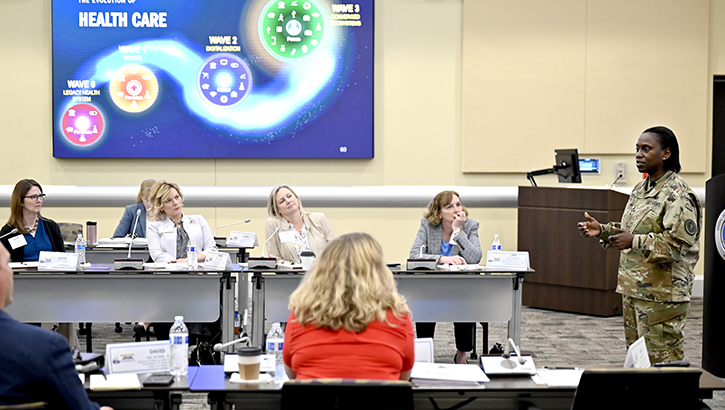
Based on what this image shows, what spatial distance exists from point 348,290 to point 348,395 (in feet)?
1.31

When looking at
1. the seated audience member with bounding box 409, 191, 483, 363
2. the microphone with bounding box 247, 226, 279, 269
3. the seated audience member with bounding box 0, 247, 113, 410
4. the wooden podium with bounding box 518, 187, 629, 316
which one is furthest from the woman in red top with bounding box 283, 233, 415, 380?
the wooden podium with bounding box 518, 187, 629, 316

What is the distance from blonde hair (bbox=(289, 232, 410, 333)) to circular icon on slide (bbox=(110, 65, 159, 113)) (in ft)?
18.0

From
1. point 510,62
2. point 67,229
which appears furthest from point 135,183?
point 510,62

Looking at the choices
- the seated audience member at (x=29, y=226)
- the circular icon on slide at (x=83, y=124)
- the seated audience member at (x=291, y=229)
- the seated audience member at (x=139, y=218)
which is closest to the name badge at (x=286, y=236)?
the seated audience member at (x=291, y=229)

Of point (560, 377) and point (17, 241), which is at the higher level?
point (17, 241)

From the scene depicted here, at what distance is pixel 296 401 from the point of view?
193cm

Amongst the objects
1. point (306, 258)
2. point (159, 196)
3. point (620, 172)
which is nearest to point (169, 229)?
point (159, 196)

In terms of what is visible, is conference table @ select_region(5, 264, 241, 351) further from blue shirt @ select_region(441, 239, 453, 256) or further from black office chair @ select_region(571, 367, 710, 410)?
black office chair @ select_region(571, 367, 710, 410)

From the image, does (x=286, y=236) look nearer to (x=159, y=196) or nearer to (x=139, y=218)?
(x=159, y=196)

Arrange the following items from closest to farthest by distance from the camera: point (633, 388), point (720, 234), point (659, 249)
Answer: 1. point (633, 388)
2. point (659, 249)
3. point (720, 234)

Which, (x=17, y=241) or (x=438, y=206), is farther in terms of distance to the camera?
(x=438, y=206)

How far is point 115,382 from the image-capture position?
2.43m

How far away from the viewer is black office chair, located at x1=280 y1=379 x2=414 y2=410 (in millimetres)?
1913

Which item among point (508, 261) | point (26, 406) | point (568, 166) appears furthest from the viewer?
point (568, 166)
